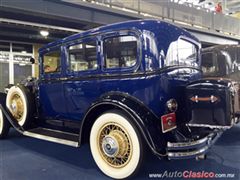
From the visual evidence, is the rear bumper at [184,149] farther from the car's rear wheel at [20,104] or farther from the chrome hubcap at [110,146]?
the car's rear wheel at [20,104]

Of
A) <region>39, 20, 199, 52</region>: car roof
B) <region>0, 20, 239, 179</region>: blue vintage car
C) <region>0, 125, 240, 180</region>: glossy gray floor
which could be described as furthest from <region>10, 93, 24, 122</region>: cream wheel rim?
<region>39, 20, 199, 52</region>: car roof

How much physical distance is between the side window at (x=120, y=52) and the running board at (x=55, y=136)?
3.42ft

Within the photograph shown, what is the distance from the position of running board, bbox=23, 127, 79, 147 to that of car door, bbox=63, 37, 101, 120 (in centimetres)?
28

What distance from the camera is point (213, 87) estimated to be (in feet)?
7.70

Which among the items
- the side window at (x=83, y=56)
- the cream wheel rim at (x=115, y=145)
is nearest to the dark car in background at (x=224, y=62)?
the side window at (x=83, y=56)

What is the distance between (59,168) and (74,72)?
51.0 inches

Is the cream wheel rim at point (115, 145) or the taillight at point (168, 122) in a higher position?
the taillight at point (168, 122)

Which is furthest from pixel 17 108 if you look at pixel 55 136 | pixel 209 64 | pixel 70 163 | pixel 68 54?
pixel 209 64

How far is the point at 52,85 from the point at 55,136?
822 millimetres

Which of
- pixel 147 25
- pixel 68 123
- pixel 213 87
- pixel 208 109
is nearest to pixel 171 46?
pixel 147 25

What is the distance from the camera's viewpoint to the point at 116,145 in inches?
95.5

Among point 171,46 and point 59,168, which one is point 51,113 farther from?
point 171,46

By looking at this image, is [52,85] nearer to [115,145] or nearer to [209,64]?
Answer: [115,145]

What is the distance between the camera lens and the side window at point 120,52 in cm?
257
